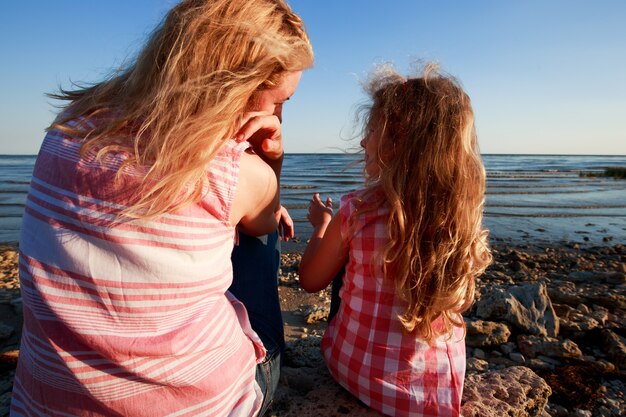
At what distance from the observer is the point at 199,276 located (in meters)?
1.27

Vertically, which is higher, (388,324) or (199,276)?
(199,276)

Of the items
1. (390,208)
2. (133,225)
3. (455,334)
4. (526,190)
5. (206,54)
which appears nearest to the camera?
(133,225)

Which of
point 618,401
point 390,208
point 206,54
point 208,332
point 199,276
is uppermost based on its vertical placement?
point 206,54

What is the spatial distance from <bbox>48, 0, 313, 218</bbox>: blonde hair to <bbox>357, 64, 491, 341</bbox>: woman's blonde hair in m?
0.59

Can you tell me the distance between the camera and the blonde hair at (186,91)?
1215 mm

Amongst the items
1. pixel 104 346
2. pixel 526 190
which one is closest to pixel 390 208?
pixel 104 346

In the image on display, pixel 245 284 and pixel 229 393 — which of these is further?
pixel 245 284

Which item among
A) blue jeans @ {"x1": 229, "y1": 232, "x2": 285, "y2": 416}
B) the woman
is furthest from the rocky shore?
the woman

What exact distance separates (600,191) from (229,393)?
16.7 metres

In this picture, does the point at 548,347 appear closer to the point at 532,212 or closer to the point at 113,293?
the point at 113,293

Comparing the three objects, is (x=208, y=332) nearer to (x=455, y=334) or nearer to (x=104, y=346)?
(x=104, y=346)

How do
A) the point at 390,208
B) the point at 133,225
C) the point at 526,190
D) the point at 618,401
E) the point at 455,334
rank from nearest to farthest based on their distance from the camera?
the point at 133,225 → the point at 390,208 → the point at 455,334 → the point at 618,401 → the point at 526,190

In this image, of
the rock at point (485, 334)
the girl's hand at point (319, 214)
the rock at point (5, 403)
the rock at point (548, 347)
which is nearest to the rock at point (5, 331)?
the rock at point (5, 403)

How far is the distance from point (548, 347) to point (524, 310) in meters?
0.40
